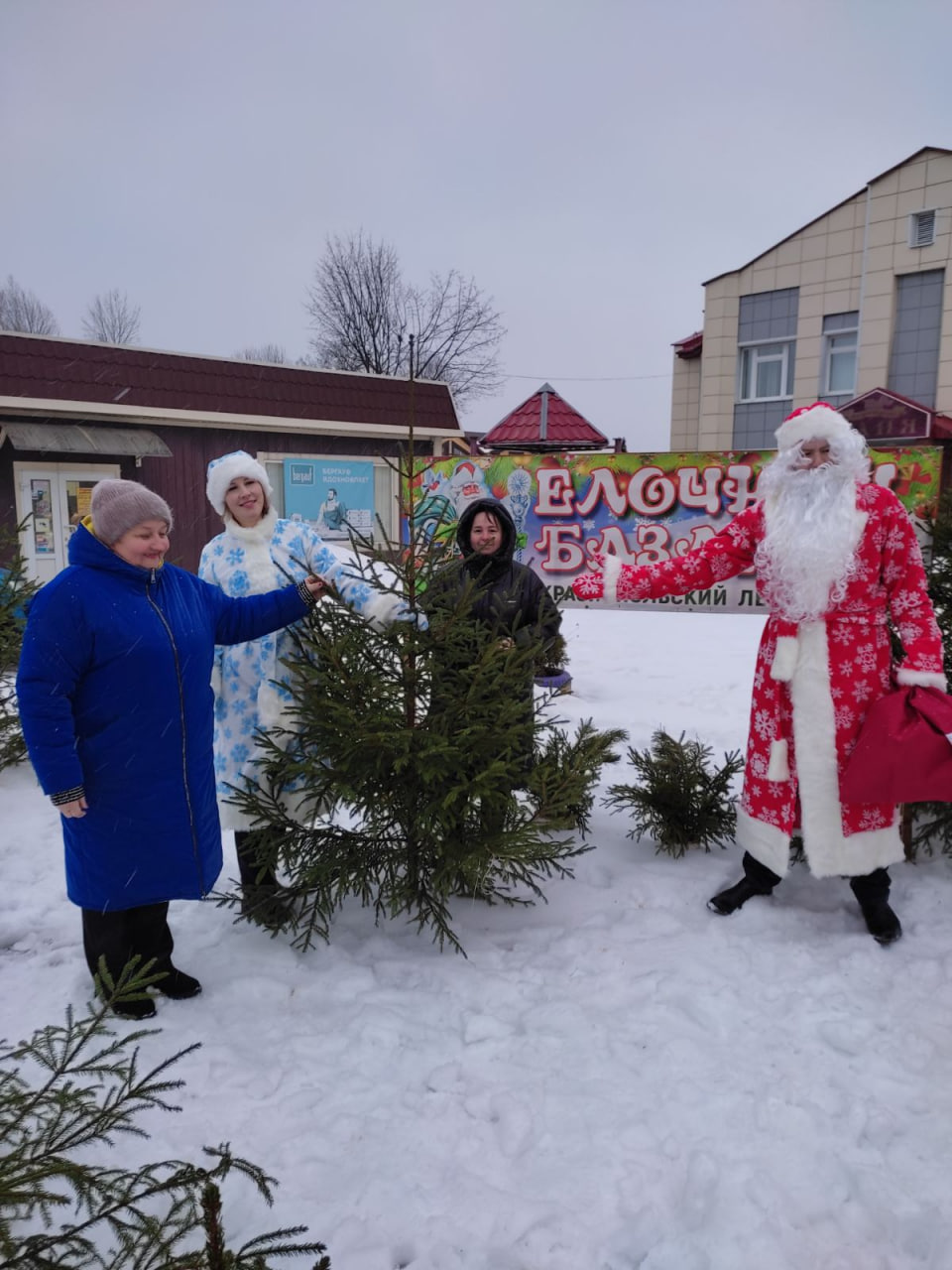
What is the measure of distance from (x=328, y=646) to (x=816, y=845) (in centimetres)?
196

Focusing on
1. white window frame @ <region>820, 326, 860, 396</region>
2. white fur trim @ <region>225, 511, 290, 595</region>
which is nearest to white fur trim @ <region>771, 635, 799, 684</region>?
white fur trim @ <region>225, 511, 290, 595</region>

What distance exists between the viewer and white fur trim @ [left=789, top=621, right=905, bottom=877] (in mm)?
3076

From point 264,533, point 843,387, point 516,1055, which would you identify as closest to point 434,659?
point 264,533

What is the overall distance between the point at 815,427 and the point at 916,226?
16493mm

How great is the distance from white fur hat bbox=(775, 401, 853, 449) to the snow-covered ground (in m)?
1.86

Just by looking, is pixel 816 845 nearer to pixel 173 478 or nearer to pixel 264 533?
pixel 264 533

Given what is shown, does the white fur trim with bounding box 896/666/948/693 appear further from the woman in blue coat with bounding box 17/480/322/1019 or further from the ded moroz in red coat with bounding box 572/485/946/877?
the woman in blue coat with bounding box 17/480/322/1019

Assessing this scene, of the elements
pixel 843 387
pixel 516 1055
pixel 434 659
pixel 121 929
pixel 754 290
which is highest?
pixel 754 290

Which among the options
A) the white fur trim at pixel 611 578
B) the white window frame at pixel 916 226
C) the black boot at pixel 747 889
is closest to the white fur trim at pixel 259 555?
the white fur trim at pixel 611 578

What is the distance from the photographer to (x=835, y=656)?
3066 millimetres

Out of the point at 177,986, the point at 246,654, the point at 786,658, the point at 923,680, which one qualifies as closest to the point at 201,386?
the point at 246,654

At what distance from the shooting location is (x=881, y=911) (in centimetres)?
312

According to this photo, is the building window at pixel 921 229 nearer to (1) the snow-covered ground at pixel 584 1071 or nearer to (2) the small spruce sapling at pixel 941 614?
(2) the small spruce sapling at pixel 941 614

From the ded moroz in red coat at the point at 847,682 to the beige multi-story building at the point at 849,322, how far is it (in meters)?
13.0
